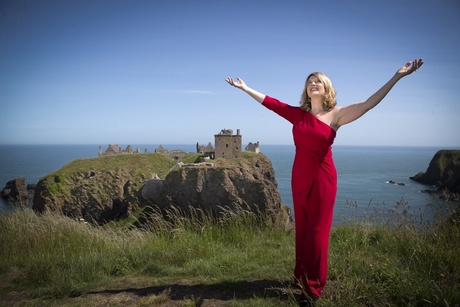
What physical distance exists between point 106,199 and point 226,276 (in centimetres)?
3785

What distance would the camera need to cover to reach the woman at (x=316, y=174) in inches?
140

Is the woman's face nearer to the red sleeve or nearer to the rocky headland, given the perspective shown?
the red sleeve

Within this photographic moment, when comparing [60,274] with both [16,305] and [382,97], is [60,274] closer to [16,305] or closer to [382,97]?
[16,305]

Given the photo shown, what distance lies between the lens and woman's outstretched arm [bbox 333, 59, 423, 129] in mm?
3172

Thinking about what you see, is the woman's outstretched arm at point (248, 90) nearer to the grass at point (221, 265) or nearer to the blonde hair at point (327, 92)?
the blonde hair at point (327, 92)

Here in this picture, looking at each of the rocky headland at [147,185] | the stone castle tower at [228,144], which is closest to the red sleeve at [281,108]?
the rocky headland at [147,185]

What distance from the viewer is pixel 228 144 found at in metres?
35.8

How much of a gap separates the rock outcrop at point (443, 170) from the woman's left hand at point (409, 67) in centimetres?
7414

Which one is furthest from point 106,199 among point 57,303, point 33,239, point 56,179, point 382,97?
point 382,97

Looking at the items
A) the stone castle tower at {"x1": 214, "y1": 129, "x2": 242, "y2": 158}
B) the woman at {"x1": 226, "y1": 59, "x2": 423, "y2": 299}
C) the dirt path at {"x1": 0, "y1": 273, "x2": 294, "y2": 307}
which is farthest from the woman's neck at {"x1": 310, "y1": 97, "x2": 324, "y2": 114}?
the stone castle tower at {"x1": 214, "y1": 129, "x2": 242, "y2": 158}

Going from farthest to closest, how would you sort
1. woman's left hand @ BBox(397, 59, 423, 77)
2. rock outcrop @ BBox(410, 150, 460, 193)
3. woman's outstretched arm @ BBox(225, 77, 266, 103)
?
1. rock outcrop @ BBox(410, 150, 460, 193)
2. woman's outstretched arm @ BBox(225, 77, 266, 103)
3. woman's left hand @ BBox(397, 59, 423, 77)

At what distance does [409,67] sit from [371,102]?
1.76 feet

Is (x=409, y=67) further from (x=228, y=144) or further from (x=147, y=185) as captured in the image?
(x=228, y=144)

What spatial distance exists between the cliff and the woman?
37.6ft
